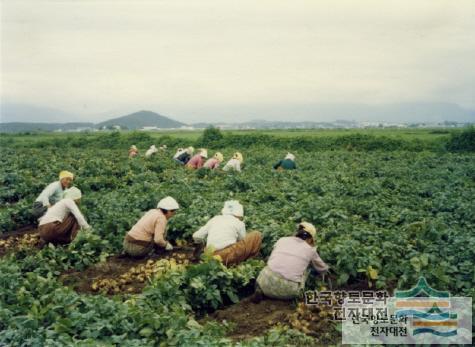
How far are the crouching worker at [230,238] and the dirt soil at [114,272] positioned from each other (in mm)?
864

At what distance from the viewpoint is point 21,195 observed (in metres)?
13.2

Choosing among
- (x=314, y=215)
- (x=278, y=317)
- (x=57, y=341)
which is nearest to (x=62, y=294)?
(x=57, y=341)

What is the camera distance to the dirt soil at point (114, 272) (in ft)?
22.6

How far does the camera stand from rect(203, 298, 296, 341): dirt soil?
544 centimetres

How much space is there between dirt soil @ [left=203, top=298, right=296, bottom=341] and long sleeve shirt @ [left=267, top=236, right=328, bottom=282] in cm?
43

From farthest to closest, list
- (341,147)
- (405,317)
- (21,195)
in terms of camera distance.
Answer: (341,147) → (21,195) → (405,317)

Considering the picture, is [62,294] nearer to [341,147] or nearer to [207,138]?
[341,147]

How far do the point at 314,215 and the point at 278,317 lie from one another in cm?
369

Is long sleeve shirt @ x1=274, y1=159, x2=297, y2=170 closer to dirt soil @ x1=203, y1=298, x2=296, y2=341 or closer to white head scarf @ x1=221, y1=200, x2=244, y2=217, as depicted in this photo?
white head scarf @ x1=221, y1=200, x2=244, y2=217

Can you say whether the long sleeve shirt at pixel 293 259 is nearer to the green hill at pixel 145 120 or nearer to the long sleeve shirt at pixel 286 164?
the long sleeve shirt at pixel 286 164

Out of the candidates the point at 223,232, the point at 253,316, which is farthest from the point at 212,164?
the point at 253,316

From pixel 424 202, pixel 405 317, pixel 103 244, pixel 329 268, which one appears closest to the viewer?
pixel 405 317

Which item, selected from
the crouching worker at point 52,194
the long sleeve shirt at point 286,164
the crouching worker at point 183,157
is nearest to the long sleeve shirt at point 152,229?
the crouching worker at point 52,194

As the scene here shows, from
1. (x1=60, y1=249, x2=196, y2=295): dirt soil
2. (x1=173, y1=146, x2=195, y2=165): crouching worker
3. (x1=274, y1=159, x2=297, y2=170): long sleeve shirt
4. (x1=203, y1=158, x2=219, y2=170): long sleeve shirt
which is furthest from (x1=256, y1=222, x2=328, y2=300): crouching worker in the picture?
(x1=173, y1=146, x2=195, y2=165): crouching worker
